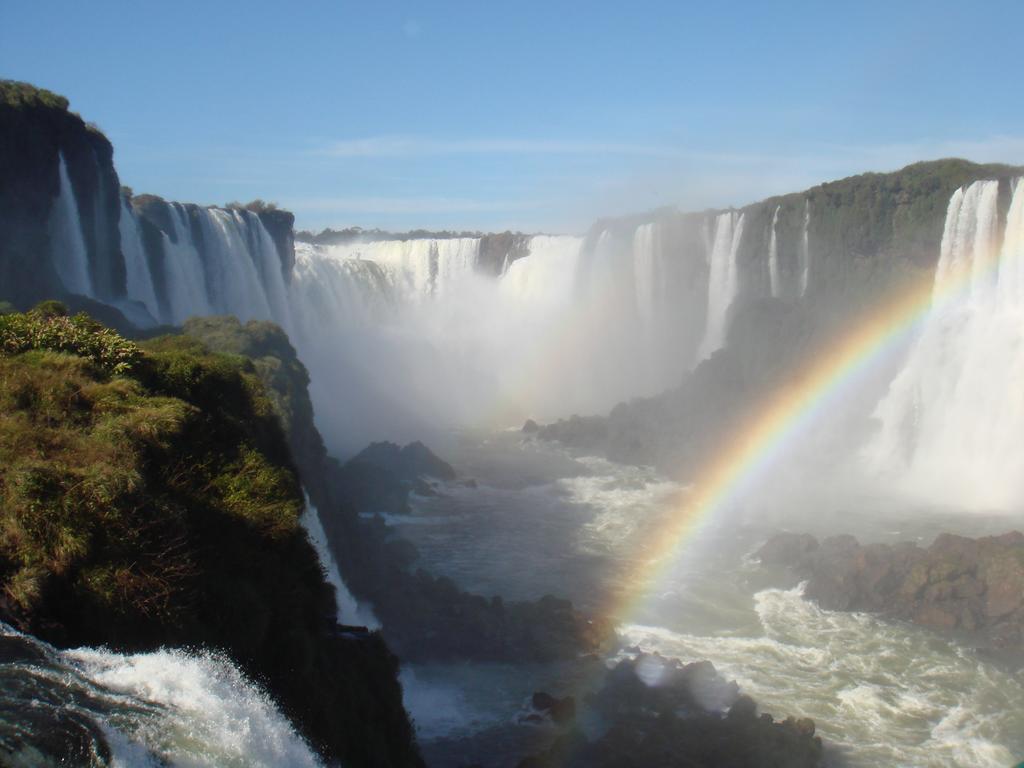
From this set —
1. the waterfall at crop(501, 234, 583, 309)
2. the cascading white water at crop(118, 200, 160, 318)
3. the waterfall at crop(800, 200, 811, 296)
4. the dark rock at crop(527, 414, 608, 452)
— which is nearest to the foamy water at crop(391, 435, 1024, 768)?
the dark rock at crop(527, 414, 608, 452)

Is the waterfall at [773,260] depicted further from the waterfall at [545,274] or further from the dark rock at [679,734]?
the dark rock at [679,734]

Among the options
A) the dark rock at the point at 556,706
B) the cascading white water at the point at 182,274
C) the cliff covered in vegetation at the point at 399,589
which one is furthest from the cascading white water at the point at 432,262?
the dark rock at the point at 556,706

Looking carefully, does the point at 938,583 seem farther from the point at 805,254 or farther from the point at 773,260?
the point at 773,260

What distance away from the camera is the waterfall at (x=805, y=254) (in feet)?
124

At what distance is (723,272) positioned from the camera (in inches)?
1634

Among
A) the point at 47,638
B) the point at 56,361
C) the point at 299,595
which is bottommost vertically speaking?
the point at 299,595

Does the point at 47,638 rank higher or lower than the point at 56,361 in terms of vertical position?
lower

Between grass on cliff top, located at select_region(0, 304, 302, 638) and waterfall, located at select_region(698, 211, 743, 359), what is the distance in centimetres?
3444

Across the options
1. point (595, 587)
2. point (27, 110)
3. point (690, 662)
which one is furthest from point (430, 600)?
point (27, 110)

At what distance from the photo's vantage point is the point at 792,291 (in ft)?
129

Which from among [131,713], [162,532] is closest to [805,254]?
[162,532]

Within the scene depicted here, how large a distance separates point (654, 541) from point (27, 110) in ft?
75.1

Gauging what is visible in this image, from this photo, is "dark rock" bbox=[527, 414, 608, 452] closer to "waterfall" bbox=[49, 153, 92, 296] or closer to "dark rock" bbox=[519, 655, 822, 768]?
"waterfall" bbox=[49, 153, 92, 296]

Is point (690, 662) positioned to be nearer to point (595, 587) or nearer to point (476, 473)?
point (595, 587)
